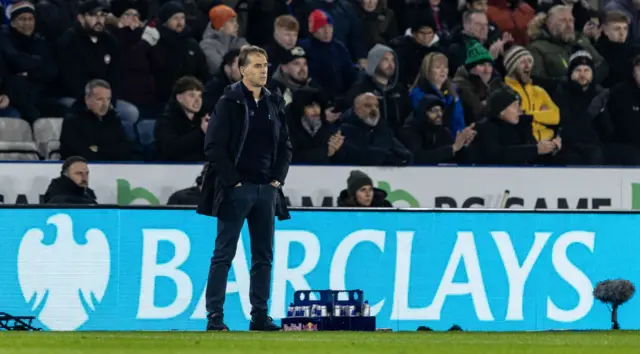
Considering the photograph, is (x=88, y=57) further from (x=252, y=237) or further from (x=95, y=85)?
(x=252, y=237)

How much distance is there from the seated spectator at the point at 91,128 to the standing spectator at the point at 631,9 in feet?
24.9

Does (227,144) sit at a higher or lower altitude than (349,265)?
higher

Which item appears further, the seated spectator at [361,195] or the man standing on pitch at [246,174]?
the seated spectator at [361,195]

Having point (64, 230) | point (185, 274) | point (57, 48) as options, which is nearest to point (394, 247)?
point (185, 274)

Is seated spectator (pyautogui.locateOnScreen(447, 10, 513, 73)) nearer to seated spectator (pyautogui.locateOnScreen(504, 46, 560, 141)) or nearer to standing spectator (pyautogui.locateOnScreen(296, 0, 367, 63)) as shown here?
seated spectator (pyautogui.locateOnScreen(504, 46, 560, 141))

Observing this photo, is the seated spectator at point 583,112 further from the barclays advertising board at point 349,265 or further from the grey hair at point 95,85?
the grey hair at point 95,85

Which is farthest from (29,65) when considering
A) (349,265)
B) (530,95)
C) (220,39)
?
(530,95)

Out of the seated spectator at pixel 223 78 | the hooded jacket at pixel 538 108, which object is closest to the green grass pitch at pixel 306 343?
the seated spectator at pixel 223 78

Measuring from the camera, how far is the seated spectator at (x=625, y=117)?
18906mm

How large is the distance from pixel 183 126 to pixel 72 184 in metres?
2.11

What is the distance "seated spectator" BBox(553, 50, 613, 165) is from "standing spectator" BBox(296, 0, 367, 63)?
2437 mm

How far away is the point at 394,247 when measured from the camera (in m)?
14.4

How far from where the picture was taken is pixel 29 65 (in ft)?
57.2

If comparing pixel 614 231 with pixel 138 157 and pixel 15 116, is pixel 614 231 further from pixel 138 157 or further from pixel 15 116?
pixel 15 116
